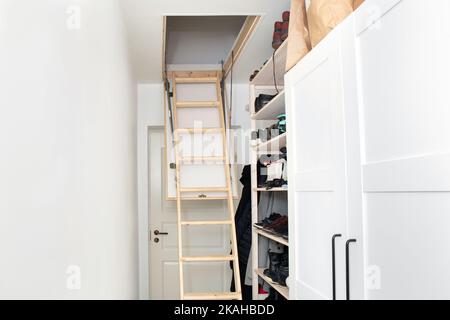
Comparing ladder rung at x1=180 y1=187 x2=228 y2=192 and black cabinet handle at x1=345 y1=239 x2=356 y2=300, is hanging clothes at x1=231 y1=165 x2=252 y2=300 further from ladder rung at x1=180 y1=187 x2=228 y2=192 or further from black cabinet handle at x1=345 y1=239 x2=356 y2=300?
black cabinet handle at x1=345 y1=239 x2=356 y2=300

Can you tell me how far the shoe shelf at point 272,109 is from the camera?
2497 millimetres

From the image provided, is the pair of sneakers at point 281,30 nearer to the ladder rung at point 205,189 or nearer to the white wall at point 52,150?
the white wall at point 52,150

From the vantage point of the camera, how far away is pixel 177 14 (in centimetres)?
246

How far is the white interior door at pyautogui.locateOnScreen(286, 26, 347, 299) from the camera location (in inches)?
51.6

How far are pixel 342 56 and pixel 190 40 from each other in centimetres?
253

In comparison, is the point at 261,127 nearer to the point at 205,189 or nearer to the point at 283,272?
the point at 205,189

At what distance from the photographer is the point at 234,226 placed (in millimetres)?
3273

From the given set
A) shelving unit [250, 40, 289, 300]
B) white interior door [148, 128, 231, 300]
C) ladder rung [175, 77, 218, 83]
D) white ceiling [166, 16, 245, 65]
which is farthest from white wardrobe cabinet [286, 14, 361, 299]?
white interior door [148, 128, 231, 300]

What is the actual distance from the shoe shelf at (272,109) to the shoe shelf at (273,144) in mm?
234

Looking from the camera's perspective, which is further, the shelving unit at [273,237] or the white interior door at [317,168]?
the shelving unit at [273,237]

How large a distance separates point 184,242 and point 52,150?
3279 millimetres

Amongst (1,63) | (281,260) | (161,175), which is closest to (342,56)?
(1,63)

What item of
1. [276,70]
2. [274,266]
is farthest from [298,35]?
[274,266]

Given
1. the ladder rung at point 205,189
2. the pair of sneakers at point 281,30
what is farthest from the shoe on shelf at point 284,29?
the ladder rung at point 205,189
